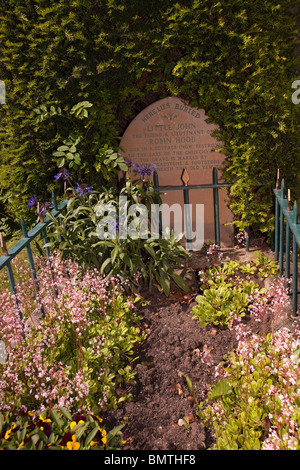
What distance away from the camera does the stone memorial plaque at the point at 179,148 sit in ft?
15.0

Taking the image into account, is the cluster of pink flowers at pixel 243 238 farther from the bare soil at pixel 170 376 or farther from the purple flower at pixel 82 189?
the purple flower at pixel 82 189

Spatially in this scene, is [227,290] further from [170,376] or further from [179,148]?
[179,148]

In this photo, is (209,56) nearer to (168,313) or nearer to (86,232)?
(86,232)

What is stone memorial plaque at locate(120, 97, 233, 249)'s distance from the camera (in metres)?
4.57

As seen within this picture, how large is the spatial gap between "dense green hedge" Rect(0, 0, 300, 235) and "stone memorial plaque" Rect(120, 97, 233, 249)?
0.15 metres

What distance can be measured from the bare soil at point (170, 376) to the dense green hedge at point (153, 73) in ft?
5.02

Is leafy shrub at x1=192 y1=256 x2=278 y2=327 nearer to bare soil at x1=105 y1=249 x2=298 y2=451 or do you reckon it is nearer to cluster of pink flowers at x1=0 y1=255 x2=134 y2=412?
bare soil at x1=105 y1=249 x2=298 y2=451

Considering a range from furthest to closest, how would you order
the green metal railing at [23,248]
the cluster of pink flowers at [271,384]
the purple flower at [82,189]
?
the purple flower at [82,189] → the green metal railing at [23,248] → the cluster of pink flowers at [271,384]

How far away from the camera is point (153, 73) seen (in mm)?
4402

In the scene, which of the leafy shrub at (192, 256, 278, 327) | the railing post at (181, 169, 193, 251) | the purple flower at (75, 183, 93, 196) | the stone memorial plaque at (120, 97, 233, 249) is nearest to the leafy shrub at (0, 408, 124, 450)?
the leafy shrub at (192, 256, 278, 327)

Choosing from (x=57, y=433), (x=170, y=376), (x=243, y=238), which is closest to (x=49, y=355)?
(x=57, y=433)

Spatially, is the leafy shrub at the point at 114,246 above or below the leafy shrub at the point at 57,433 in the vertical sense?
above

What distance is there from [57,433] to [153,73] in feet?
11.7

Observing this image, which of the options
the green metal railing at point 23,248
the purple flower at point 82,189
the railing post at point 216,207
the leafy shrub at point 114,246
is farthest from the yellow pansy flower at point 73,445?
the railing post at point 216,207
